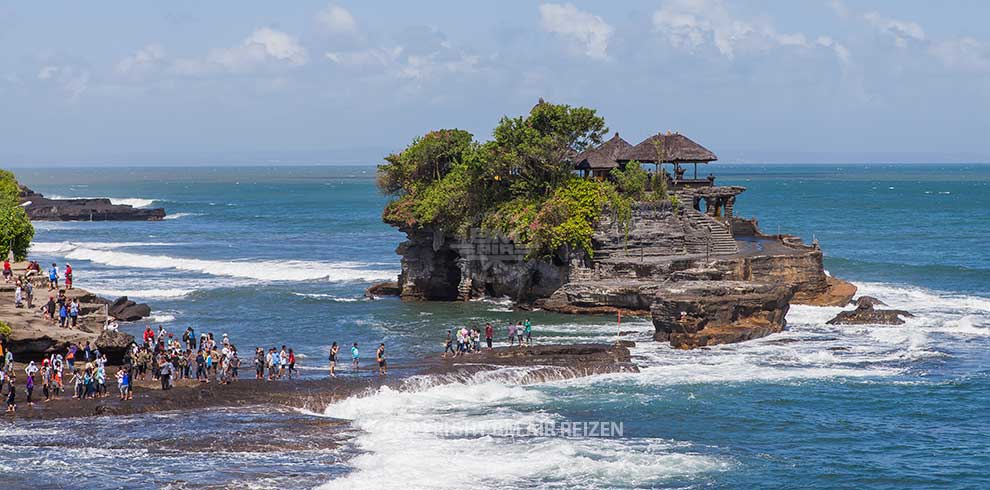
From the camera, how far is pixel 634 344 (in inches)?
1807

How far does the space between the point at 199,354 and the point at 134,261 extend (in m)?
47.3

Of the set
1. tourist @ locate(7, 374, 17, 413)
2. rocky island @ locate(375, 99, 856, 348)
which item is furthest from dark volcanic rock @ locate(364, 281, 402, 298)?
tourist @ locate(7, 374, 17, 413)

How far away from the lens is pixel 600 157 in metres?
62.2

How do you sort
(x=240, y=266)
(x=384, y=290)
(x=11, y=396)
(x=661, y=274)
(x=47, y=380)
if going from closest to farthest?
1. (x=11, y=396)
2. (x=47, y=380)
3. (x=661, y=274)
4. (x=384, y=290)
5. (x=240, y=266)

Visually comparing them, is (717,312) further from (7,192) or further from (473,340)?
(7,192)

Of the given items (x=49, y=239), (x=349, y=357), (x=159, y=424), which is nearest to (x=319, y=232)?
(x=49, y=239)

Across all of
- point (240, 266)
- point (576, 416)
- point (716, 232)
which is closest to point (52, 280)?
point (576, 416)

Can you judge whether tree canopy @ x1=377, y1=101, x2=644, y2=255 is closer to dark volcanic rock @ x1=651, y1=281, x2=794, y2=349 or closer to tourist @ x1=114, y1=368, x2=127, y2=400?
dark volcanic rock @ x1=651, y1=281, x2=794, y2=349

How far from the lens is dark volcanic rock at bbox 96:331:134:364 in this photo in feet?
131

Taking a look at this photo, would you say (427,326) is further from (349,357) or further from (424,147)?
(424,147)

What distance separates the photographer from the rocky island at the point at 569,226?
5538 cm

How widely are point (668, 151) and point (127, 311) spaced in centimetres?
2745

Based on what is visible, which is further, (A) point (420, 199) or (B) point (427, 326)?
(A) point (420, 199)

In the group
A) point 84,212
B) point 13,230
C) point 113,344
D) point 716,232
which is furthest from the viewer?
point 84,212
